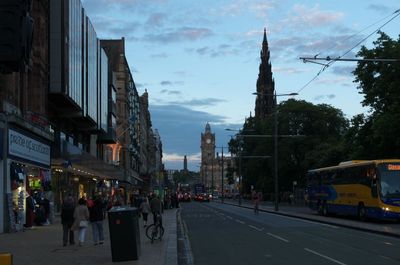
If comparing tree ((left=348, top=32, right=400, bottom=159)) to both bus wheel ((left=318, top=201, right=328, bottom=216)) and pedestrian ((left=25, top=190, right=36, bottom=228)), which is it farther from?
pedestrian ((left=25, top=190, right=36, bottom=228))

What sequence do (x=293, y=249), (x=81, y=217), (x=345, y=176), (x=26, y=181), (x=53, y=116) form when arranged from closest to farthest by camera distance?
(x=293, y=249), (x=81, y=217), (x=26, y=181), (x=345, y=176), (x=53, y=116)

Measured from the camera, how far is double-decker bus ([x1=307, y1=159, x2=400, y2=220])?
34531 mm

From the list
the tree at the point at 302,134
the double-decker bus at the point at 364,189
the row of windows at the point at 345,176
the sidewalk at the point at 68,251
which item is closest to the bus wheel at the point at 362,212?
the double-decker bus at the point at 364,189

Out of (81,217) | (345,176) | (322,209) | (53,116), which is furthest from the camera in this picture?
(322,209)

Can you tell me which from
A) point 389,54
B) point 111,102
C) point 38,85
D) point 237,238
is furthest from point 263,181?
point 237,238

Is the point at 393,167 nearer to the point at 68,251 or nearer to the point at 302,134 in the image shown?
the point at 68,251

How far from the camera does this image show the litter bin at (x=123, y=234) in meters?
15.5

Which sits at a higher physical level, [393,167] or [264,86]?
[264,86]

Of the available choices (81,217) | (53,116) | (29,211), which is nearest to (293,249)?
(81,217)

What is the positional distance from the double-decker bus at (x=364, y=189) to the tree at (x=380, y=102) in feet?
21.8

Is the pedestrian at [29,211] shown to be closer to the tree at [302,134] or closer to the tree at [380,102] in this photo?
the tree at [380,102]

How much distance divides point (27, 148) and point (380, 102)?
3218cm

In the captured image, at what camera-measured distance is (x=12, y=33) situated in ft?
14.5

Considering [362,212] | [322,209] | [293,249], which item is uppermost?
[293,249]
